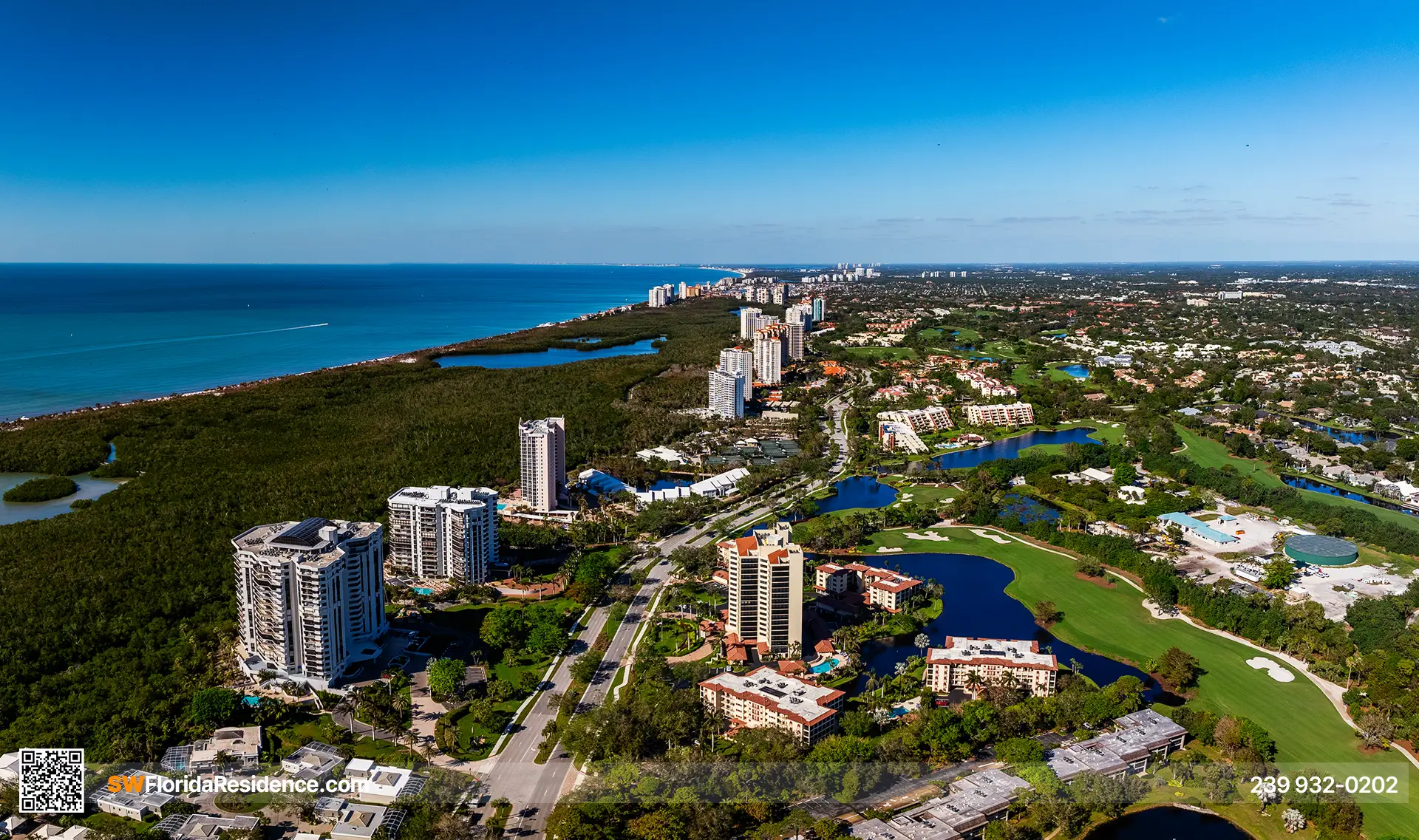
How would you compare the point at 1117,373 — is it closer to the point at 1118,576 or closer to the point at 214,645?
the point at 1118,576

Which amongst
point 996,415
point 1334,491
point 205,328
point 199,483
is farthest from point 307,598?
point 205,328

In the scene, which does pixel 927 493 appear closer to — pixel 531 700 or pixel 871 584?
pixel 871 584

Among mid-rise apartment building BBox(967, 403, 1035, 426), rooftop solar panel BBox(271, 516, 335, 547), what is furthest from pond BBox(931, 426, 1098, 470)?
rooftop solar panel BBox(271, 516, 335, 547)

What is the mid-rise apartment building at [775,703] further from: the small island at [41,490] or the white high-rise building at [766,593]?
the small island at [41,490]

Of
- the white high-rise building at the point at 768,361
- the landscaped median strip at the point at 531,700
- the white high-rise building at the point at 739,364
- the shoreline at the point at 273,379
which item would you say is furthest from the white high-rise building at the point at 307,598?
the white high-rise building at the point at 768,361

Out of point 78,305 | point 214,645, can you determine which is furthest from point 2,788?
point 78,305

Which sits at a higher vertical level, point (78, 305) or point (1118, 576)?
point (78, 305)

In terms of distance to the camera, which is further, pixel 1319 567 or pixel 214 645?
pixel 1319 567
